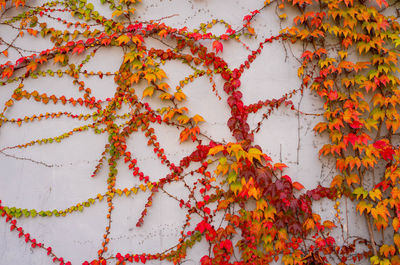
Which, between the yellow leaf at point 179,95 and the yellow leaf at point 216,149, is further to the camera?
the yellow leaf at point 179,95

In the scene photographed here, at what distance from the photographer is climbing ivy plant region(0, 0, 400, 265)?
9.62ft

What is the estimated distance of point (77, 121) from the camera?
308 cm

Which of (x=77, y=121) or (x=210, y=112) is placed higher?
(x=210, y=112)

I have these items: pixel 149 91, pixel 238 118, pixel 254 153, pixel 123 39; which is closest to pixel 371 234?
pixel 254 153

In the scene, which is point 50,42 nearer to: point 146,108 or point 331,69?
point 146,108

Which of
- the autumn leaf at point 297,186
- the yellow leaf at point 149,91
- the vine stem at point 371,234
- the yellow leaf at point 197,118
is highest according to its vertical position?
the yellow leaf at point 149,91

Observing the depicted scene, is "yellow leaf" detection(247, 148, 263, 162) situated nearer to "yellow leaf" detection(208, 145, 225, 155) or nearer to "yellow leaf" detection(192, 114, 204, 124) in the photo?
"yellow leaf" detection(208, 145, 225, 155)

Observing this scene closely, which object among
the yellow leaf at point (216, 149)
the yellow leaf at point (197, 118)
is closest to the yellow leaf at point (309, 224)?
the yellow leaf at point (216, 149)

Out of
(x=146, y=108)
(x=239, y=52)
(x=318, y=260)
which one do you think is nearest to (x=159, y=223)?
(x=146, y=108)

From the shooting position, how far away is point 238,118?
3068mm

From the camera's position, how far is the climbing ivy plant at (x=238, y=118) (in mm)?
2934

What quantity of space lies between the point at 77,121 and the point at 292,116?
2063 millimetres

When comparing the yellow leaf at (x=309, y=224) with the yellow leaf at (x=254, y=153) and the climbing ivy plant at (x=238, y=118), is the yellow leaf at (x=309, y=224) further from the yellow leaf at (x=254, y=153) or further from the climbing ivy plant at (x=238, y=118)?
the yellow leaf at (x=254, y=153)

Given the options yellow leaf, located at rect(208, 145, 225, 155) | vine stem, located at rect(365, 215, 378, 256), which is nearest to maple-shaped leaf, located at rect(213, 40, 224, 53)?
yellow leaf, located at rect(208, 145, 225, 155)
